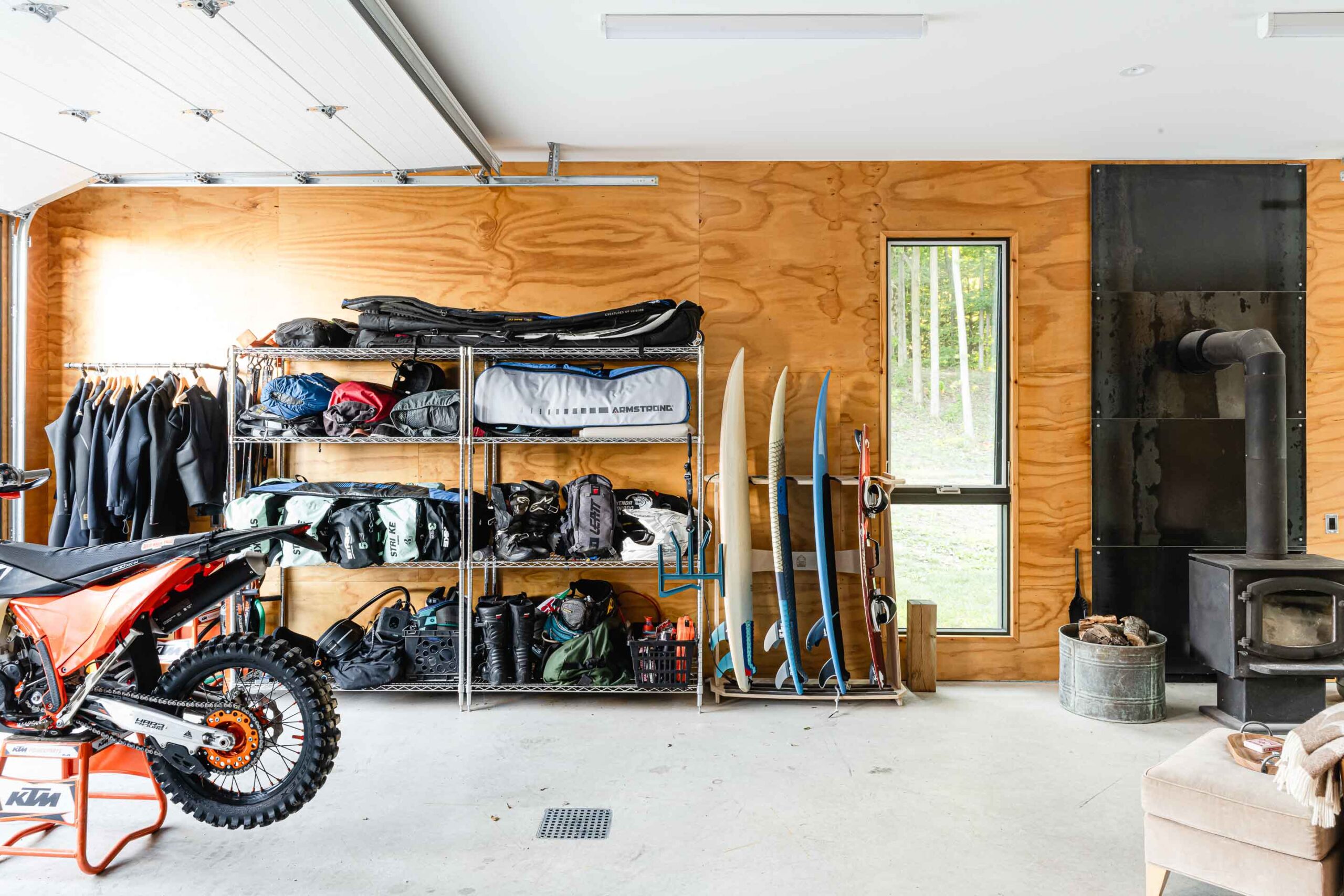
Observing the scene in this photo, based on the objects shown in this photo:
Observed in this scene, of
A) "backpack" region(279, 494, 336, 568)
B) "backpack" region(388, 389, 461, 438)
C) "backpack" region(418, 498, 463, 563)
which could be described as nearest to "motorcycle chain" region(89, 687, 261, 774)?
"backpack" region(279, 494, 336, 568)

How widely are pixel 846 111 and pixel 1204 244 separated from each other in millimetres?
2020

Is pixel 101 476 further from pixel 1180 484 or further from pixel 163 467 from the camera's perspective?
pixel 1180 484

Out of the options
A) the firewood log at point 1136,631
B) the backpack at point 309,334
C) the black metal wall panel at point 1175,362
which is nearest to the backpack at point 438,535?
the backpack at point 309,334

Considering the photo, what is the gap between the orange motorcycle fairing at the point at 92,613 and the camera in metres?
2.06

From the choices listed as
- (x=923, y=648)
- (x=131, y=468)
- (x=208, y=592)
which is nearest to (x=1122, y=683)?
(x=923, y=648)

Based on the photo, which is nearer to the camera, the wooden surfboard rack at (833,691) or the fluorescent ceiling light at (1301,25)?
the fluorescent ceiling light at (1301,25)

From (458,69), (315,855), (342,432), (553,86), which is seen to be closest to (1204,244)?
(553,86)

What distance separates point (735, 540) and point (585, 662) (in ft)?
2.83

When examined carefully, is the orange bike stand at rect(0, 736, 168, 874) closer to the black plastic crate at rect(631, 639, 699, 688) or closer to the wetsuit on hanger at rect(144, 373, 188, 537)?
the wetsuit on hanger at rect(144, 373, 188, 537)

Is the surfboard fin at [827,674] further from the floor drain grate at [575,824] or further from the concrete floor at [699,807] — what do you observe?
the floor drain grate at [575,824]

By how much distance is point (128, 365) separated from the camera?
358 centimetres

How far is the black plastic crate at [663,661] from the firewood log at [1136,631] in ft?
6.34

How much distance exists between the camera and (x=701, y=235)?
12.2 ft

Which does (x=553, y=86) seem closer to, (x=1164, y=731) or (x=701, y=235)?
(x=701, y=235)
